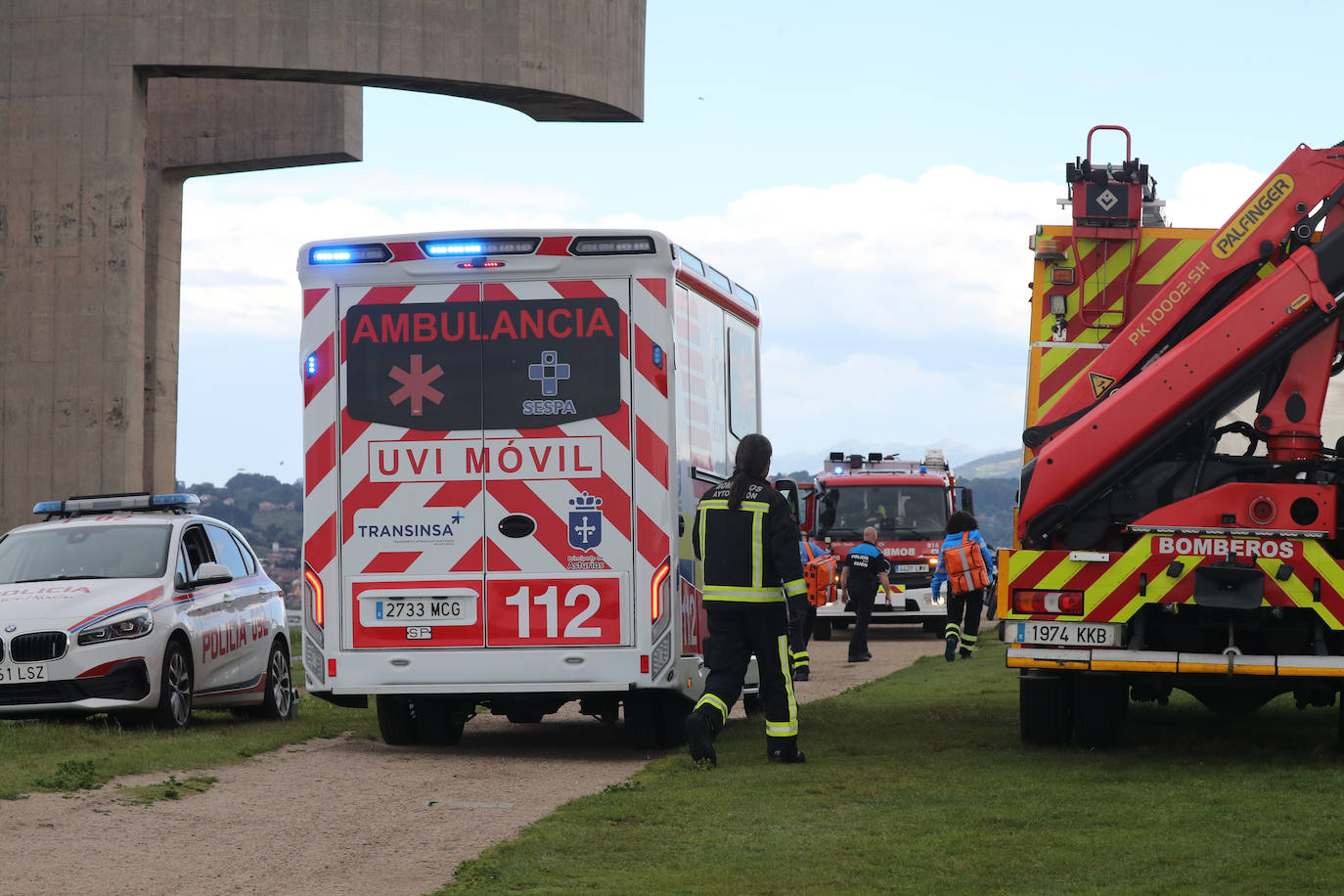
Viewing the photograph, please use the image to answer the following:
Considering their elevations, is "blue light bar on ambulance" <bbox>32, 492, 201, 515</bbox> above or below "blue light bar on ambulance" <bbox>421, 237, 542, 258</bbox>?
below

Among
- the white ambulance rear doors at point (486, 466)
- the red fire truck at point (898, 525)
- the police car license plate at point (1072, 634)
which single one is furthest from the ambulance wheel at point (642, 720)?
the red fire truck at point (898, 525)

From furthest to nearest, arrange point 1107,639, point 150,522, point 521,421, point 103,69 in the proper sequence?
point 103,69 < point 150,522 < point 521,421 < point 1107,639

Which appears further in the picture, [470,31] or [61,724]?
[470,31]

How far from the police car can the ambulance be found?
1897 millimetres

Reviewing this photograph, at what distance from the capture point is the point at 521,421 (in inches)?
460

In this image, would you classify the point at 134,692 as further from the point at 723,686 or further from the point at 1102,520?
the point at 1102,520

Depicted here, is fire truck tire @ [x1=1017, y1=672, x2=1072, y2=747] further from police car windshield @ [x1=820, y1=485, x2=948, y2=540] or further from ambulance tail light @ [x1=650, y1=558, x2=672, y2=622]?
police car windshield @ [x1=820, y1=485, x2=948, y2=540]

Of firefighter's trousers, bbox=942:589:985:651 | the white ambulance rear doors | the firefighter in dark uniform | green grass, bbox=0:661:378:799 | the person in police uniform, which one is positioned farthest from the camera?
the person in police uniform

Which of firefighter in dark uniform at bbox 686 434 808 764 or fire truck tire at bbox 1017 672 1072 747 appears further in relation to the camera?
fire truck tire at bbox 1017 672 1072 747

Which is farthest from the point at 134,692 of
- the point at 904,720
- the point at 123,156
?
the point at 123,156

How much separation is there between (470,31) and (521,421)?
18435mm

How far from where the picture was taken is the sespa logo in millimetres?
10055

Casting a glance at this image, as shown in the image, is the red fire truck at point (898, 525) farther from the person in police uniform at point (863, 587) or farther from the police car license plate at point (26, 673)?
the police car license plate at point (26, 673)

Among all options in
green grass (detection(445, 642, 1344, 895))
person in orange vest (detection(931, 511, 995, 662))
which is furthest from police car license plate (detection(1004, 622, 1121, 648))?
person in orange vest (detection(931, 511, 995, 662))
